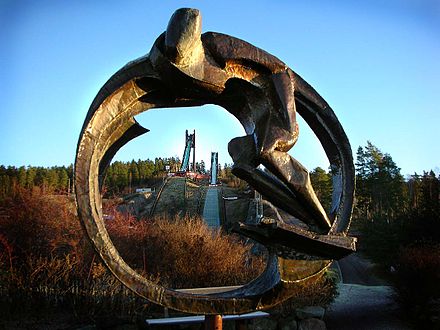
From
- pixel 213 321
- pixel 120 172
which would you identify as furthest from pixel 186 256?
pixel 120 172

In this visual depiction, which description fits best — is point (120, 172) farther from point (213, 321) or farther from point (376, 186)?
point (213, 321)

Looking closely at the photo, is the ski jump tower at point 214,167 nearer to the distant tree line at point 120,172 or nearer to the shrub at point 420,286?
the distant tree line at point 120,172

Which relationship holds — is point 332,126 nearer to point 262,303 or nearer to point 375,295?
point 262,303

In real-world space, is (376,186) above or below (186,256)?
above

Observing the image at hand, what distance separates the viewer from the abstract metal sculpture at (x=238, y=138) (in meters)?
3.72

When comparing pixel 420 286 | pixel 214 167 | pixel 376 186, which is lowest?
pixel 420 286

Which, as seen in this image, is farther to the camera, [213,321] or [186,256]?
[186,256]

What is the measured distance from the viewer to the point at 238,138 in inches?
170

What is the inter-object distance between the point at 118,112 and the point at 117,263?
4.55ft

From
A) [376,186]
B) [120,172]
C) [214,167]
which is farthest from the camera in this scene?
[120,172]

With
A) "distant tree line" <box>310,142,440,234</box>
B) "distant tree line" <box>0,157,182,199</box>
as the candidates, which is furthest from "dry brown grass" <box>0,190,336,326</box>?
"distant tree line" <box>0,157,182,199</box>

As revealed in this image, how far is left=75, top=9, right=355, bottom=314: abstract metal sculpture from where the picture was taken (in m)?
3.72

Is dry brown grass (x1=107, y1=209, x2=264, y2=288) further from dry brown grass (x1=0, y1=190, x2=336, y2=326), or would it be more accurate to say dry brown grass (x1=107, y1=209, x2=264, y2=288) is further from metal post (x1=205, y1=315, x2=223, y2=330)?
metal post (x1=205, y1=315, x2=223, y2=330)

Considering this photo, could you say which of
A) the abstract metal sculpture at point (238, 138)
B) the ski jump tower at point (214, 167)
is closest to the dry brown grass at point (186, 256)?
the abstract metal sculpture at point (238, 138)
